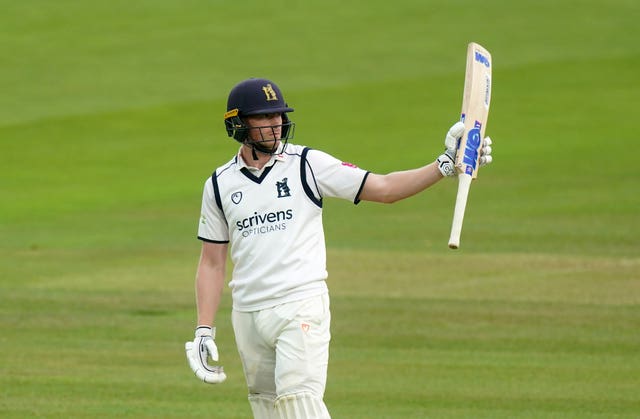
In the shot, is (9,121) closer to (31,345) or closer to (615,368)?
(31,345)

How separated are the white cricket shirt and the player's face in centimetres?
10

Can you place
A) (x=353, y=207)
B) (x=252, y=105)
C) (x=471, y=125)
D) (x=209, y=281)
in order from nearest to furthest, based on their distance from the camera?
(x=471, y=125), (x=252, y=105), (x=209, y=281), (x=353, y=207)

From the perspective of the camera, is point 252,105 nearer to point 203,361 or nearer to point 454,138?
point 454,138

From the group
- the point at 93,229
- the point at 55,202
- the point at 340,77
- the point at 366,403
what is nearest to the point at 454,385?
the point at 366,403

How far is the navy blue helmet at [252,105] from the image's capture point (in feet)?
23.9

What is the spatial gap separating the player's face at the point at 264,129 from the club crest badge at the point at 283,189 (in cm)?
20

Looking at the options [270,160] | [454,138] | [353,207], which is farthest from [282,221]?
[353,207]

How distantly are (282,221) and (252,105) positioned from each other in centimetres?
63

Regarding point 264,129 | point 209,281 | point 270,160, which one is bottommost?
point 209,281

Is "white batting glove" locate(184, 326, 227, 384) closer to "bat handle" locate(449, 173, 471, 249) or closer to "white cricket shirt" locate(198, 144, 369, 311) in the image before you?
"white cricket shirt" locate(198, 144, 369, 311)

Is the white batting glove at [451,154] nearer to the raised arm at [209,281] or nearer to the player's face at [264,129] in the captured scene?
the player's face at [264,129]

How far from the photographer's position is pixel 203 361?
7.33 metres

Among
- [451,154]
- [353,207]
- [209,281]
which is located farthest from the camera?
[353,207]

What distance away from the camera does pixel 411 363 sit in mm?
11789
